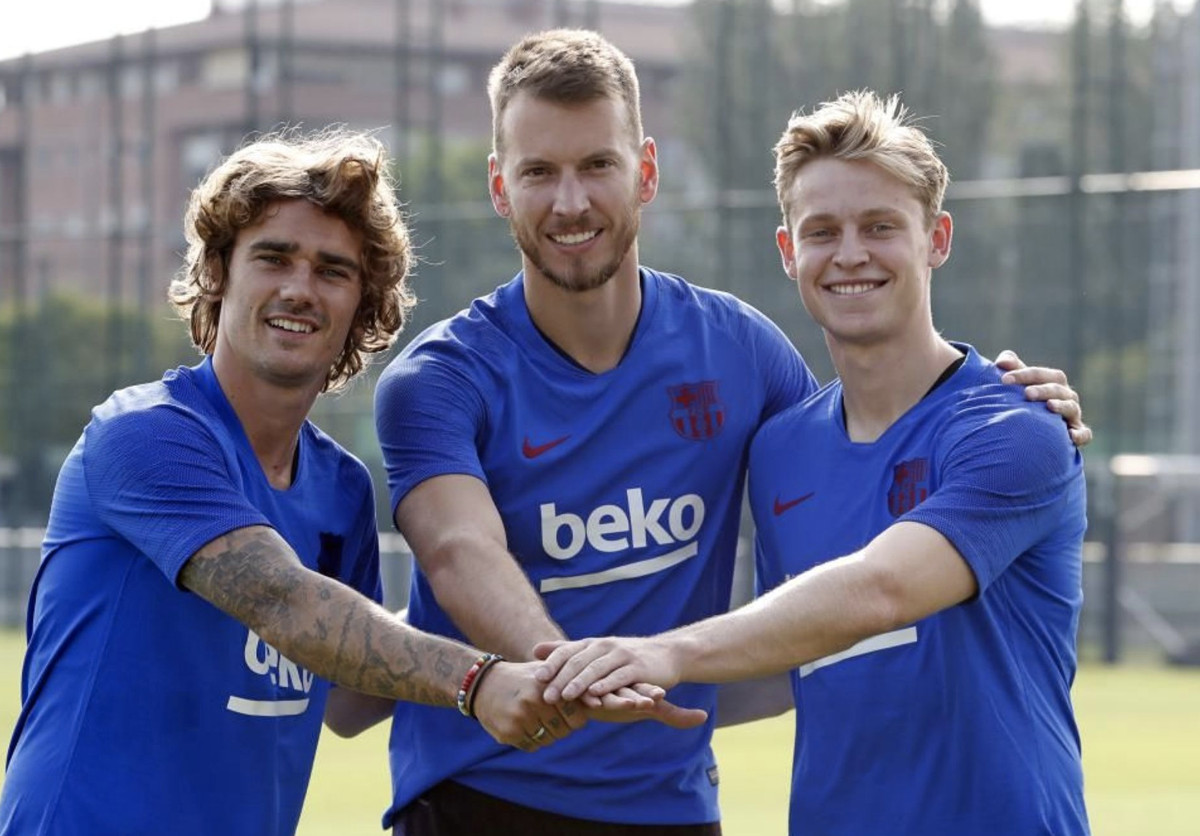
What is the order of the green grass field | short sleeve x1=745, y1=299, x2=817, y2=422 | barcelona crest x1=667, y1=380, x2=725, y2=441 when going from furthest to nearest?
1. the green grass field
2. short sleeve x1=745, y1=299, x2=817, y2=422
3. barcelona crest x1=667, y1=380, x2=725, y2=441

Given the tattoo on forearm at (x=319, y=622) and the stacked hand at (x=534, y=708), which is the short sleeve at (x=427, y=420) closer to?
the tattoo on forearm at (x=319, y=622)

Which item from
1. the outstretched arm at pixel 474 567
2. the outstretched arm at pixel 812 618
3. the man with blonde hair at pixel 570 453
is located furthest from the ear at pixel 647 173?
the outstretched arm at pixel 812 618

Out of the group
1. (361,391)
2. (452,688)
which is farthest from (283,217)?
(361,391)

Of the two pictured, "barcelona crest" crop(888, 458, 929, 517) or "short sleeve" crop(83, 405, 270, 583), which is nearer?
"short sleeve" crop(83, 405, 270, 583)

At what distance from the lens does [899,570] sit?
3.85m

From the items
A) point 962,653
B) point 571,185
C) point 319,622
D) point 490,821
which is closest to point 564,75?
point 571,185

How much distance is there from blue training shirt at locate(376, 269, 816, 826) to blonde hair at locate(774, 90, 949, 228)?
531mm

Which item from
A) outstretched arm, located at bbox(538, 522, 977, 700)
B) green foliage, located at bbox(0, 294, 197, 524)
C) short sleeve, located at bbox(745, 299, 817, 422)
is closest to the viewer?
outstretched arm, located at bbox(538, 522, 977, 700)

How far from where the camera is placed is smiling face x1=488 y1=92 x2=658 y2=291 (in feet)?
14.6

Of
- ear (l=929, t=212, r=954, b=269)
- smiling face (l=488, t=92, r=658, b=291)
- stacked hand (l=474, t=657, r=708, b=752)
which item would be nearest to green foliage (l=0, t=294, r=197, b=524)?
smiling face (l=488, t=92, r=658, b=291)

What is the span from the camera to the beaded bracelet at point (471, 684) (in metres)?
4.05

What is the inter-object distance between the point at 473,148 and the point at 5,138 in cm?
667

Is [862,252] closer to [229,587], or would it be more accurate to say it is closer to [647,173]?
[647,173]

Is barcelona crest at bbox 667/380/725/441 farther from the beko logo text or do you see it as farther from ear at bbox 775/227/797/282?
ear at bbox 775/227/797/282
